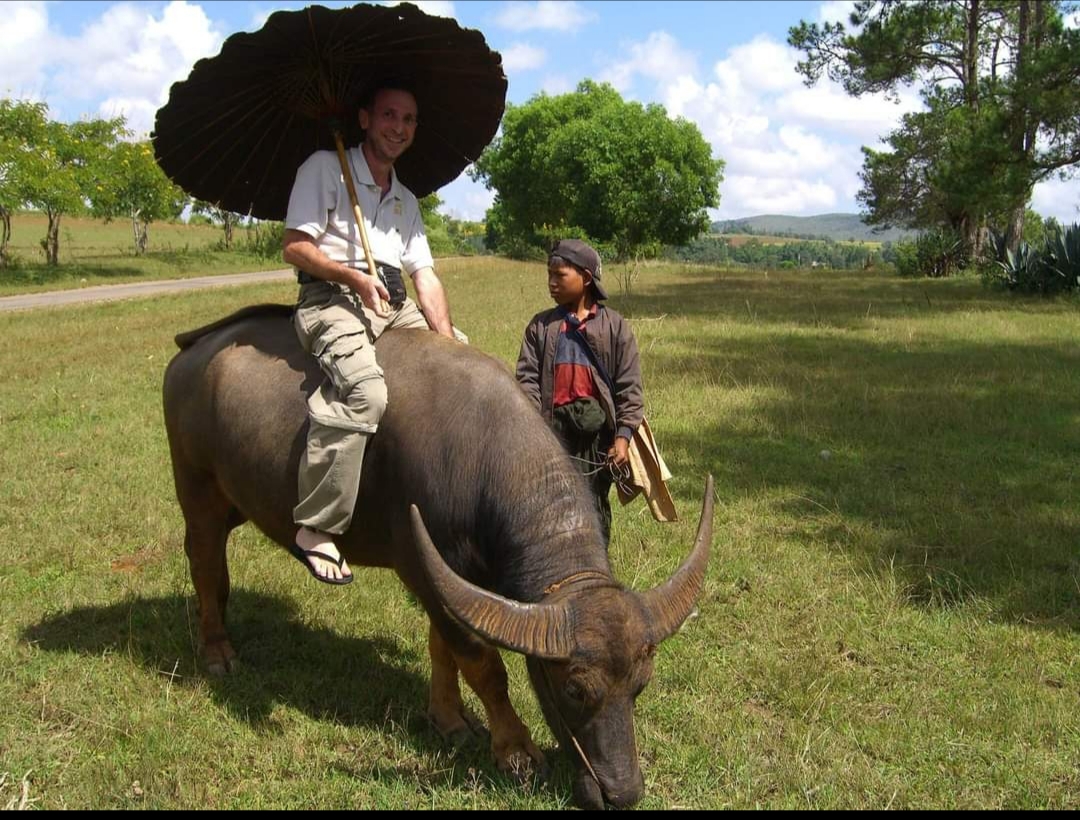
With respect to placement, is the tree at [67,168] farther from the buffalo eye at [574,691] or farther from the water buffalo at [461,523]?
the buffalo eye at [574,691]

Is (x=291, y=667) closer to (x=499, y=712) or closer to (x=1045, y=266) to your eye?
(x=499, y=712)

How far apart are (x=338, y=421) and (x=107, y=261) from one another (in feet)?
112

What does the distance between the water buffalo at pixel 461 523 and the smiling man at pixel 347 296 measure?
5.1 inches

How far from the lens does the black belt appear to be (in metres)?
4.09

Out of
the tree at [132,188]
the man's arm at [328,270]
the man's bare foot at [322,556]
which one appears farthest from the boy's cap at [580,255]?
the tree at [132,188]

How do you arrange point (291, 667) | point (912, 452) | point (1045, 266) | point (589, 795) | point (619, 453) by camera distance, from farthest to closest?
point (1045, 266) → point (912, 452) → point (619, 453) → point (291, 667) → point (589, 795)

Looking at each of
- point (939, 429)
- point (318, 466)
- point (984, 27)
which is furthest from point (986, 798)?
point (984, 27)

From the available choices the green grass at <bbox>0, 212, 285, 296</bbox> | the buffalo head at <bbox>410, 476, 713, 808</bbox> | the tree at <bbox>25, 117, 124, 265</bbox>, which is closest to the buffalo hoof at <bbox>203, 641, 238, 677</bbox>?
the buffalo head at <bbox>410, 476, 713, 808</bbox>

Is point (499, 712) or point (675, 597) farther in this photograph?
point (499, 712)

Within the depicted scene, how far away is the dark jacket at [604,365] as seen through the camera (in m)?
4.69

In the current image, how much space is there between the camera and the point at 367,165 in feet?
13.4

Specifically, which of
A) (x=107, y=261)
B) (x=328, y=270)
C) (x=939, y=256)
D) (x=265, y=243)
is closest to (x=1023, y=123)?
(x=939, y=256)

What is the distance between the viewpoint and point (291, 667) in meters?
4.57

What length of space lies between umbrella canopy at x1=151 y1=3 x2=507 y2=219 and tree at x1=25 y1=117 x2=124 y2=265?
80.1 feet
